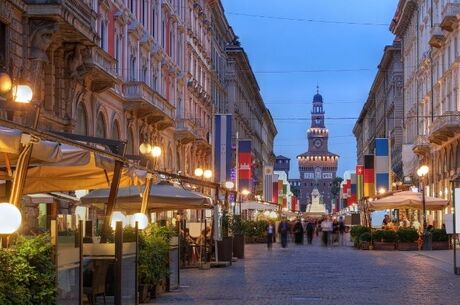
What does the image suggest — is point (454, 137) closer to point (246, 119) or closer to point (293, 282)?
point (293, 282)

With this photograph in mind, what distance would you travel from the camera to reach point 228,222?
125ft

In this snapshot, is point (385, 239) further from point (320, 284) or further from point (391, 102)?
point (391, 102)

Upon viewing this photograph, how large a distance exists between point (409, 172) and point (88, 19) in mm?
51825

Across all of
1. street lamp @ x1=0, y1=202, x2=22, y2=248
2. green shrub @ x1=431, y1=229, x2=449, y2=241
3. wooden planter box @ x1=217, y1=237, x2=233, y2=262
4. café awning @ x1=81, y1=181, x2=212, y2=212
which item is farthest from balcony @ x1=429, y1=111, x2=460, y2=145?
street lamp @ x1=0, y1=202, x2=22, y2=248

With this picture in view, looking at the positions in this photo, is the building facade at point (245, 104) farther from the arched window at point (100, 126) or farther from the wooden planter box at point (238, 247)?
the wooden planter box at point (238, 247)

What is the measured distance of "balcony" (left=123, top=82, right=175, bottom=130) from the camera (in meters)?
45.0

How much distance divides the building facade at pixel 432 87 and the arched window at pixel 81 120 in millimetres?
26170

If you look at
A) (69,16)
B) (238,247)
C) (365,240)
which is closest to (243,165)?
(365,240)

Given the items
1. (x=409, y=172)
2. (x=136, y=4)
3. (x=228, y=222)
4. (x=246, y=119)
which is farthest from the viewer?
(x=246, y=119)

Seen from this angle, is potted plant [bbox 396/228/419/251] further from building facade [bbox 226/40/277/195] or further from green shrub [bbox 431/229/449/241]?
building facade [bbox 226/40/277/195]

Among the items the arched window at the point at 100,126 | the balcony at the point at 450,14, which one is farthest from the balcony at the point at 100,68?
the balcony at the point at 450,14

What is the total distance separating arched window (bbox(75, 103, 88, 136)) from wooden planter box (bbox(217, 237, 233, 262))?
818 centimetres

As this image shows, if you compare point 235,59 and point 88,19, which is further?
point 235,59

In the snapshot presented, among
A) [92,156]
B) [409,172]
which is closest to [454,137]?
[409,172]
